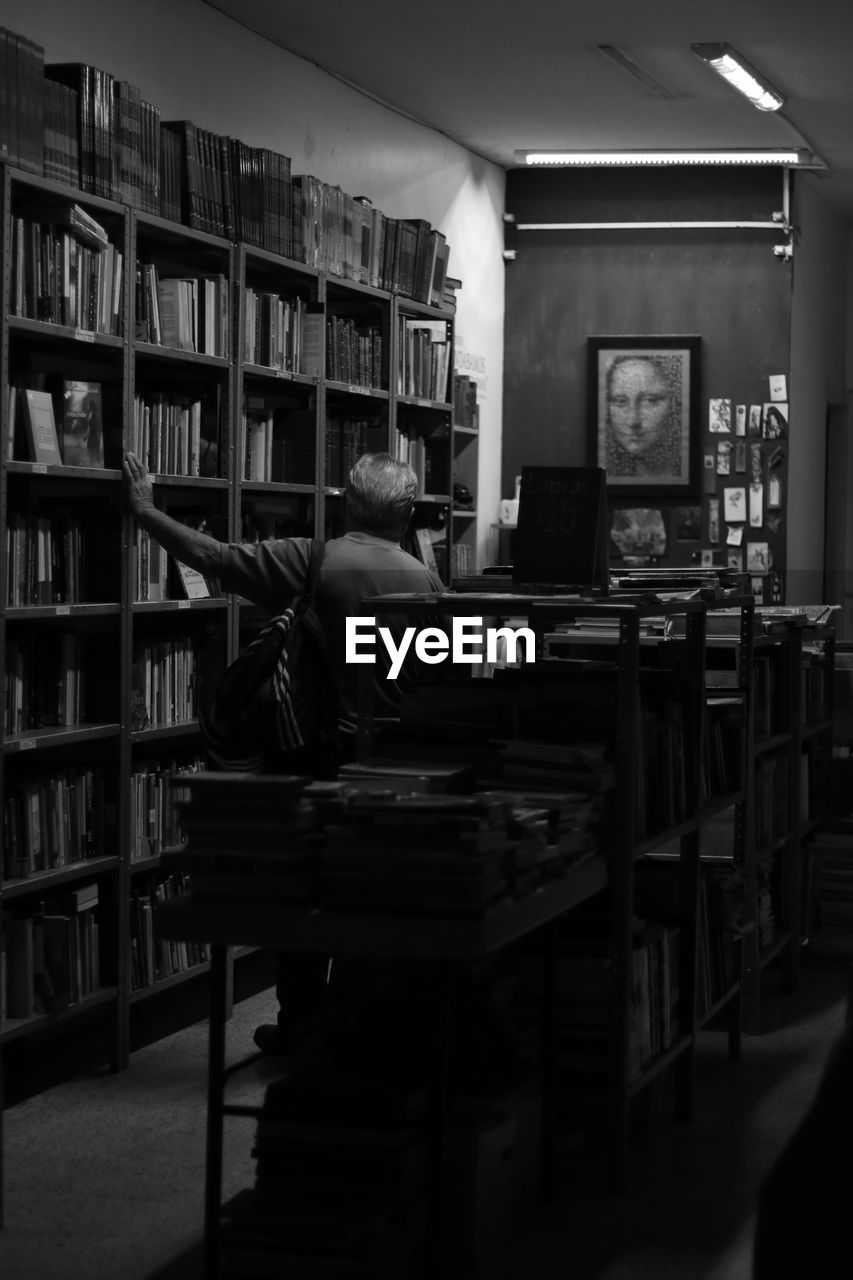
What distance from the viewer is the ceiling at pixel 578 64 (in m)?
6.48

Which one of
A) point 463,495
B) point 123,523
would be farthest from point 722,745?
point 463,495

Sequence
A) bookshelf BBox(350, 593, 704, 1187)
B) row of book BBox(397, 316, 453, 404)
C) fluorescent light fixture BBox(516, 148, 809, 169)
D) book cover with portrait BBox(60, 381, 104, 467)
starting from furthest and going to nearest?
fluorescent light fixture BBox(516, 148, 809, 169)
row of book BBox(397, 316, 453, 404)
book cover with portrait BBox(60, 381, 104, 467)
bookshelf BBox(350, 593, 704, 1187)

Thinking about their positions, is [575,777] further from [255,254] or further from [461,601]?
[255,254]

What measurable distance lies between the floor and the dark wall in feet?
15.8

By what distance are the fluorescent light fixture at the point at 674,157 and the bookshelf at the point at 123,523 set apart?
3.30 metres

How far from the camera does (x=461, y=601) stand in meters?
3.97

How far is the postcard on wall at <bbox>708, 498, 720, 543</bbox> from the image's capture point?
923cm

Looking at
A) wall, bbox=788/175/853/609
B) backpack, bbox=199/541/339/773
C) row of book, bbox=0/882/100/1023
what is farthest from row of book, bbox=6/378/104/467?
wall, bbox=788/175/853/609

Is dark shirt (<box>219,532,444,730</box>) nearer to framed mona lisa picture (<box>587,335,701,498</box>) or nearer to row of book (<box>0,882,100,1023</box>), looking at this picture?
row of book (<box>0,882,100,1023</box>)

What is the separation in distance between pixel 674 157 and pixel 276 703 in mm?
5453

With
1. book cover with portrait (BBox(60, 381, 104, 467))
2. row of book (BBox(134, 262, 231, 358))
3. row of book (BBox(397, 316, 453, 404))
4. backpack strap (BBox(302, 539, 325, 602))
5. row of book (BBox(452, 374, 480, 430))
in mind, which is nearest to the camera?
book cover with portrait (BBox(60, 381, 104, 467))

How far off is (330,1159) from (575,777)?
3.22 feet

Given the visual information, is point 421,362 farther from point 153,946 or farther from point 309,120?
point 153,946

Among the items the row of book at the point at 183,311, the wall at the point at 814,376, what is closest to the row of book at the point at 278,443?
the row of book at the point at 183,311
